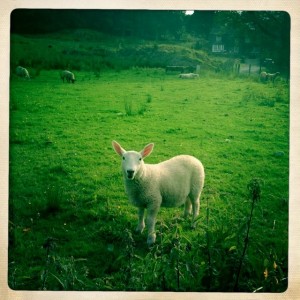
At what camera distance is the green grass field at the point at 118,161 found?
9.46 feet

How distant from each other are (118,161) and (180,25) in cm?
87

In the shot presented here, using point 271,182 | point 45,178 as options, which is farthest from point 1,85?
point 271,182

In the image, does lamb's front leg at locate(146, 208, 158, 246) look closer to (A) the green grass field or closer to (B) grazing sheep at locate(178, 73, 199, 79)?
(A) the green grass field

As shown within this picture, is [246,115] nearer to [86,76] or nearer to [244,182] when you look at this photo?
[244,182]

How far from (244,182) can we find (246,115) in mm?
395

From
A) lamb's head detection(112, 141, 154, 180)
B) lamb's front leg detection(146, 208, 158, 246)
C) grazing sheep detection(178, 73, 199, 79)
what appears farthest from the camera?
grazing sheep detection(178, 73, 199, 79)

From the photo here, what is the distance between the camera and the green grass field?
288cm

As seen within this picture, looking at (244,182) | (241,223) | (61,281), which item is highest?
(244,182)

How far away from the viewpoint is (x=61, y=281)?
2.83m

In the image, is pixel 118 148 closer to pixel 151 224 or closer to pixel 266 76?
pixel 151 224

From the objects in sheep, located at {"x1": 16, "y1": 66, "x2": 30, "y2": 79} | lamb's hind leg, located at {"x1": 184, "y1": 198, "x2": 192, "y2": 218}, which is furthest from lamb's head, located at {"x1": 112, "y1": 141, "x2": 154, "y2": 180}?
sheep, located at {"x1": 16, "y1": 66, "x2": 30, "y2": 79}

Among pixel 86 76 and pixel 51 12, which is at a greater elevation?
pixel 51 12

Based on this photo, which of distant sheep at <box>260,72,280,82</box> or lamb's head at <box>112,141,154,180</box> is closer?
lamb's head at <box>112,141,154,180</box>

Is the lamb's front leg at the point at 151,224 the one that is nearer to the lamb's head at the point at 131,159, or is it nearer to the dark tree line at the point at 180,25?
the lamb's head at the point at 131,159
